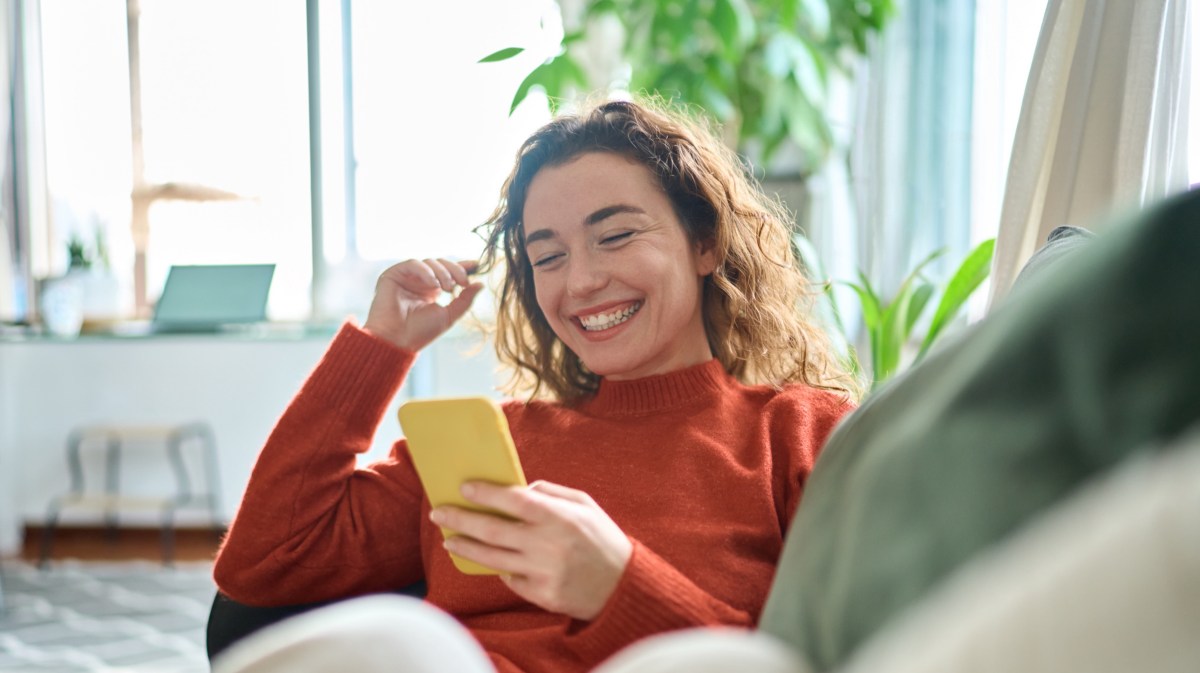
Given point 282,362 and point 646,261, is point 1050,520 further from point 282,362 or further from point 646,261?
point 282,362

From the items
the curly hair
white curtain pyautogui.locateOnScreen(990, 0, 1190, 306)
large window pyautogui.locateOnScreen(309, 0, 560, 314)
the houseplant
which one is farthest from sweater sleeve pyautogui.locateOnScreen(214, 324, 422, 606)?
large window pyautogui.locateOnScreen(309, 0, 560, 314)

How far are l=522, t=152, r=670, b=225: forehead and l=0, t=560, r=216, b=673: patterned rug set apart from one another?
6.18 ft

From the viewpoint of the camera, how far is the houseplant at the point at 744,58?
8.22 ft

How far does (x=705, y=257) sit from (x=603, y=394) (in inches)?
8.9

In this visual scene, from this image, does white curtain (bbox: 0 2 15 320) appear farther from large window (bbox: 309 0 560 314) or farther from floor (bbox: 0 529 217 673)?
large window (bbox: 309 0 560 314)

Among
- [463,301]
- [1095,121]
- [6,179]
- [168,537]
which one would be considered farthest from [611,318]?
[6,179]

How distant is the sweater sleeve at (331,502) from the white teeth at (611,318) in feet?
0.86

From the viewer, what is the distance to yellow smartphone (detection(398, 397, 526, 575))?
93 cm

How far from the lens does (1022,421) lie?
51cm

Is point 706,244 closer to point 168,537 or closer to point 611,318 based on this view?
point 611,318

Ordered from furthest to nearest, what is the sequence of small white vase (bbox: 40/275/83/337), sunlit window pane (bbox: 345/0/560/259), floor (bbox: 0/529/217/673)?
sunlit window pane (bbox: 345/0/560/259)
small white vase (bbox: 40/275/83/337)
floor (bbox: 0/529/217/673)

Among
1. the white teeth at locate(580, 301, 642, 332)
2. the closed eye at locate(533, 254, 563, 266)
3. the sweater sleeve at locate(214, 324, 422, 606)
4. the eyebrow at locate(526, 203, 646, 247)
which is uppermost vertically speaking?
the eyebrow at locate(526, 203, 646, 247)

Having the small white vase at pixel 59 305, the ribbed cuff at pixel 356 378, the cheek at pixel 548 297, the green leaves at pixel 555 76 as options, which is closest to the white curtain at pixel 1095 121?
the cheek at pixel 548 297

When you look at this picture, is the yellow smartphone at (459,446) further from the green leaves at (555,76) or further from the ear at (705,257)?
the green leaves at (555,76)
